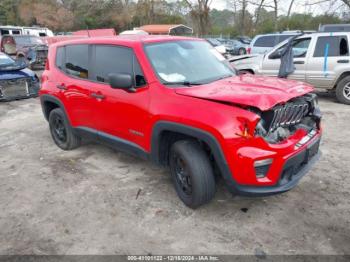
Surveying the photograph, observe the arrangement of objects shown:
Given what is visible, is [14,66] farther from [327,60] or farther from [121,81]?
[327,60]

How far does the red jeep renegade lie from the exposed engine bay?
1 centimetres

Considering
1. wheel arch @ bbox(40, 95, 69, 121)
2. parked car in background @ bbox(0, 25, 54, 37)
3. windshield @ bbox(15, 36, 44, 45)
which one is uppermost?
parked car in background @ bbox(0, 25, 54, 37)

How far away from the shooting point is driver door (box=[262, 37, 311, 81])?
27.8 feet

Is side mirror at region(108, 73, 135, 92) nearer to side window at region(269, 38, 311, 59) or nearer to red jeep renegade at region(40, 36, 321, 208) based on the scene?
red jeep renegade at region(40, 36, 321, 208)

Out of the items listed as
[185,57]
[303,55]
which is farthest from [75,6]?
[185,57]

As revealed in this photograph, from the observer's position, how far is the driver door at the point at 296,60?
8461 millimetres

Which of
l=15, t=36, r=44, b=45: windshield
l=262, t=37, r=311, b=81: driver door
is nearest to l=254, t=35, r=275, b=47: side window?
l=262, t=37, r=311, b=81: driver door

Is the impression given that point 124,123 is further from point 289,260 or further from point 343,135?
point 343,135

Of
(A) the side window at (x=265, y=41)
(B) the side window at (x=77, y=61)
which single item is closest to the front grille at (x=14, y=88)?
(B) the side window at (x=77, y=61)

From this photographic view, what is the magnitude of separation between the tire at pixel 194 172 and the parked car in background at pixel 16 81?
7728mm

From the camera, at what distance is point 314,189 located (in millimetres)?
3938

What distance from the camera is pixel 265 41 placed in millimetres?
13180

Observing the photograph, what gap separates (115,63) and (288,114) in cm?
219

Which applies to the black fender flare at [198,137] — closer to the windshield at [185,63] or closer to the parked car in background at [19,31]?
the windshield at [185,63]
